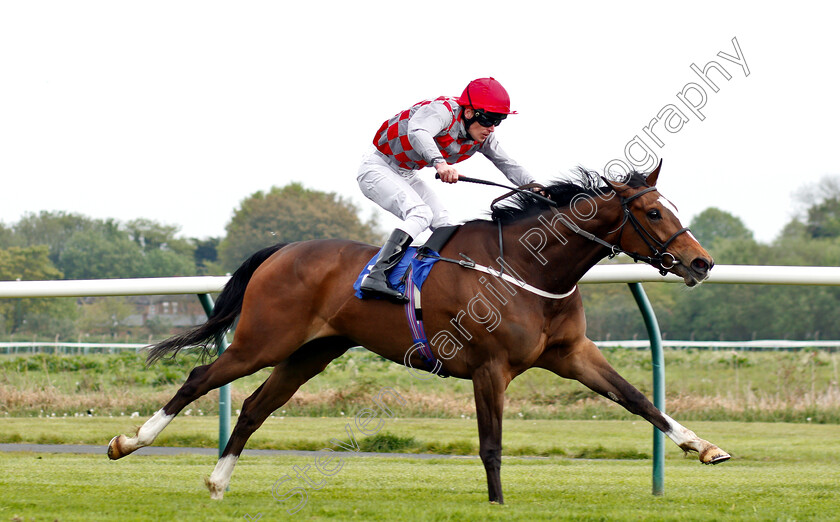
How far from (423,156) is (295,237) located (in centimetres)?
805

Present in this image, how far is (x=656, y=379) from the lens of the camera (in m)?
4.63

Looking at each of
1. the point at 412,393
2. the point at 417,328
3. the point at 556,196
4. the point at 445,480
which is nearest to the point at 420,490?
the point at 445,480

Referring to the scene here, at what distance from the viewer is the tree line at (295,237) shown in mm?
17225

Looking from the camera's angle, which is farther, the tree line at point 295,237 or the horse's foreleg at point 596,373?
the tree line at point 295,237

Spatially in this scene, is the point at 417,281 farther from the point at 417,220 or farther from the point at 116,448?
the point at 116,448

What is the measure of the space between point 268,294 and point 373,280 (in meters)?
0.66

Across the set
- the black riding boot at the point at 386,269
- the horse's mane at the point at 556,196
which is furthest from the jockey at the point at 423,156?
the horse's mane at the point at 556,196

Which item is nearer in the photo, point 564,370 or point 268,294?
point 564,370

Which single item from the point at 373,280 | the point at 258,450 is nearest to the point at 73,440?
the point at 258,450

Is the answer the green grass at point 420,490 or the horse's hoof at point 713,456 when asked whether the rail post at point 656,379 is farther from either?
the horse's hoof at point 713,456

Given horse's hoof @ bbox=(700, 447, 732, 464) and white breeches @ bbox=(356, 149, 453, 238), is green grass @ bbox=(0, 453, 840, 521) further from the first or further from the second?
white breeches @ bbox=(356, 149, 453, 238)

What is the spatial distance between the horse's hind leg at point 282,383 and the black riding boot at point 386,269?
1.83ft

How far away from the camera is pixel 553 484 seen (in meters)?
4.89

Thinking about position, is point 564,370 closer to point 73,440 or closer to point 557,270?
point 557,270
